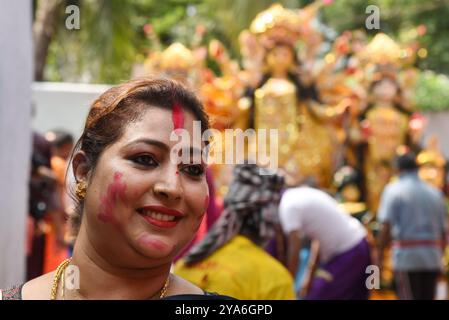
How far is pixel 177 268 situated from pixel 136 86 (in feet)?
5.36

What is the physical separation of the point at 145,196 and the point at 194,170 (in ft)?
0.36

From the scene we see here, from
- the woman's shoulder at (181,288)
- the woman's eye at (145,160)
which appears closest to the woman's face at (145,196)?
the woman's eye at (145,160)

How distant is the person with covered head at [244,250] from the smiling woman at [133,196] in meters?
1.28

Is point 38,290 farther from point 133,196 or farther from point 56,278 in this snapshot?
point 133,196

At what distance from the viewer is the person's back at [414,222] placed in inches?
270

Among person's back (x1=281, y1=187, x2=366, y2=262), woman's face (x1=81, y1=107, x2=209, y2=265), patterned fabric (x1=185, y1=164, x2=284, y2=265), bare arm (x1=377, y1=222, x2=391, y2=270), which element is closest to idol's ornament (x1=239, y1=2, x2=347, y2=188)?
bare arm (x1=377, y1=222, x2=391, y2=270)

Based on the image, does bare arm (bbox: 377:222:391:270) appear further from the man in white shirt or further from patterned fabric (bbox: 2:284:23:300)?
patterned fabric (bbox: 2:284:23:300)

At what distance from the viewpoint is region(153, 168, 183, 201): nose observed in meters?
1.59

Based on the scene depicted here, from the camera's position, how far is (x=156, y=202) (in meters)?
1.59

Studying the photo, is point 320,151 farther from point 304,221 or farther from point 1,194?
point 1,194

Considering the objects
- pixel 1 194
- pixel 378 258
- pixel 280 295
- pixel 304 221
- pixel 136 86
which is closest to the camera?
pixel 136 86

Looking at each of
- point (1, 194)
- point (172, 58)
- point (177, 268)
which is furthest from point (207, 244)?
point (172, 58)

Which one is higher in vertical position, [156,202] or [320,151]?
[320,151]

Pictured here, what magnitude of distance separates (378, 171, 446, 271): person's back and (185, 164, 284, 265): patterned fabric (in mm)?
3352
